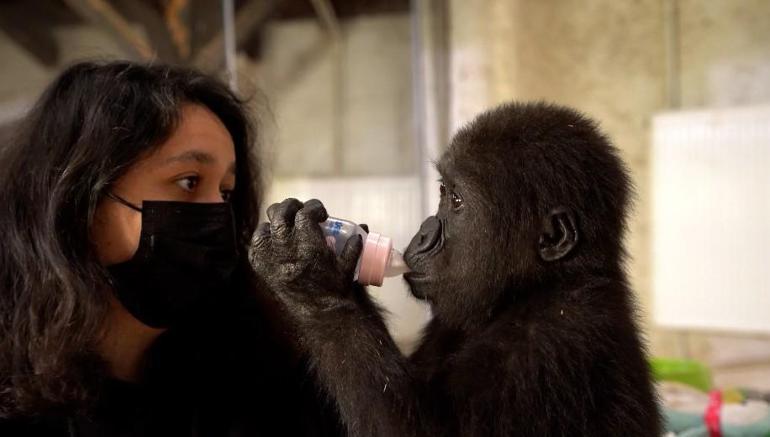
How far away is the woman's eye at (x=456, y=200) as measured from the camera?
1.47 metres

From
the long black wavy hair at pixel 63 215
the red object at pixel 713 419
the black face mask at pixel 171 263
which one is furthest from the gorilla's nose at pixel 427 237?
the red object at pixel 713 419

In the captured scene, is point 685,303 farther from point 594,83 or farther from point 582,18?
point 582,18

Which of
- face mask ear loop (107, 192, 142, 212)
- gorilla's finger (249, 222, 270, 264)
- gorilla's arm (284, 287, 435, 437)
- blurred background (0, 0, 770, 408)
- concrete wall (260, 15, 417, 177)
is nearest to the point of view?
gorilla's arm (284, 287, 435, 437)

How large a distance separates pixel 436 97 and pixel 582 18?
1004mm

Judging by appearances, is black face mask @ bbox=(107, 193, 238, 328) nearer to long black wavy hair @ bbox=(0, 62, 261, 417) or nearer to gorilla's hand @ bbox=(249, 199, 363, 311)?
long black wavy hair @ bbox=(0, 62, 261, 417)

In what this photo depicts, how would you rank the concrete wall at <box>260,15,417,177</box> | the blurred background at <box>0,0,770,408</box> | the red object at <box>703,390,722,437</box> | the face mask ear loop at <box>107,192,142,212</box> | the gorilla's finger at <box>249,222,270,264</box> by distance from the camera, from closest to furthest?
the gorilla's finger at <box>249,222,270,264</box>
the face mask ear loop at <box>107,192,142,212</box>
the red object at <box>703,390,722,437</box>
the blurred background at <box>0,0,770,408</box>
the concrete wall at <box>260,15,417,177</box>

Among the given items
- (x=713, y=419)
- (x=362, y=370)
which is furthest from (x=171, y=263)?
(x=713, y=419)

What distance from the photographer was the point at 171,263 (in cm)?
144

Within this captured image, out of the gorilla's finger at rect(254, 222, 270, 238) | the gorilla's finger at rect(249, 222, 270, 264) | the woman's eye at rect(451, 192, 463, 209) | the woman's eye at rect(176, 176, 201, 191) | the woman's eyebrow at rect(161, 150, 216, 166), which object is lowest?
the gorilla's finger at rect(249, 222, 270, 264)

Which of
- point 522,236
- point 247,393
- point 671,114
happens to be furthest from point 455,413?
point 671,114

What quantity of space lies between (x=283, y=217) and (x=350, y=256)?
0.45 feet

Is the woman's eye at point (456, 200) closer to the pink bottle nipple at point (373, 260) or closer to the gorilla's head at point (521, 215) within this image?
the gorilla's head at point (521, 215)

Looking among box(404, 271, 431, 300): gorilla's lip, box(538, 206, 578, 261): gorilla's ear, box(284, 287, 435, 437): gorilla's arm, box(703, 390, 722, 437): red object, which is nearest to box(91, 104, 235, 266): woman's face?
box(284, 287, 435, 437): gorilla's arm

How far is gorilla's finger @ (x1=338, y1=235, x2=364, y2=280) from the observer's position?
1269 mm
